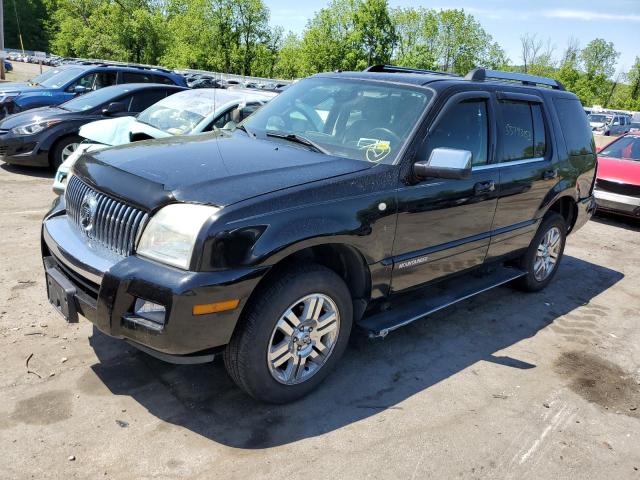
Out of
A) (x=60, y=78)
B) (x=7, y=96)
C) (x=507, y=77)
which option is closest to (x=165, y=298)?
(x=507, y=77)

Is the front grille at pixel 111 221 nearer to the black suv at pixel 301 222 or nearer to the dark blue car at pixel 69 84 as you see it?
the black suv at pixel 301 222

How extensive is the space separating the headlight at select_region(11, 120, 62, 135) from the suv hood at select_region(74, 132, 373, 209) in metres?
5.86

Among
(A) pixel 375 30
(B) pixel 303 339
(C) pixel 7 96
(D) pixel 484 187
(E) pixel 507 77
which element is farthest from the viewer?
(A) pixel 375 30

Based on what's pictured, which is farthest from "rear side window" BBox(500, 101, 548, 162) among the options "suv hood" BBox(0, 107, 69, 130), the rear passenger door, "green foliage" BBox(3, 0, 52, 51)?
"green foliage" BBox(3, 0, 52, 51)

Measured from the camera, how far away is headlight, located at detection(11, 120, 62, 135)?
868 centimetres

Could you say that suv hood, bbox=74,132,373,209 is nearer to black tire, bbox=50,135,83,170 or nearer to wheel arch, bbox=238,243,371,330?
wheel arch, bbox=238,243,371,330

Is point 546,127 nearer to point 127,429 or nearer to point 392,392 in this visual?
point 392,392

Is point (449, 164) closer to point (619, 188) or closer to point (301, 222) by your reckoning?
point (301, 222)

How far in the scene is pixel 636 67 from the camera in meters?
69.2

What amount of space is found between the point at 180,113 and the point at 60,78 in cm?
578

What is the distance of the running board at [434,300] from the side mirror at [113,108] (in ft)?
21.4

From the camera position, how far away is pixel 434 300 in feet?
13.7

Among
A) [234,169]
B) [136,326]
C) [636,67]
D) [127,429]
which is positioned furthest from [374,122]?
[636,67]

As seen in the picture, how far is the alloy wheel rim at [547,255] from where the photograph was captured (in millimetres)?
5516
